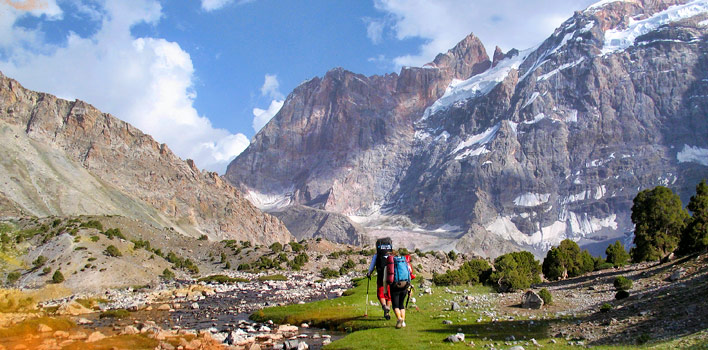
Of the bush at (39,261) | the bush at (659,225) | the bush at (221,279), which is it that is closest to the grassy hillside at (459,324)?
the bush at (659,225)

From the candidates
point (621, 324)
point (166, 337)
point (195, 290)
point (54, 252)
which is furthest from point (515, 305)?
point (54, 252)

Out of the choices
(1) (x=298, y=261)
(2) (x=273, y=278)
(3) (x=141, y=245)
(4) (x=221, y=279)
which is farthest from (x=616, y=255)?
(3) (x=141, y=245)

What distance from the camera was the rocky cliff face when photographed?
384 feet

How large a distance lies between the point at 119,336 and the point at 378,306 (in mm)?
14973

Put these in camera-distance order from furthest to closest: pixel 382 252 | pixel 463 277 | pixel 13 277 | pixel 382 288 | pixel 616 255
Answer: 1. pixel 616 255
2. pixel 13 277
3. pixel 463 277
4. pixel 382 288
5. pixel 382 252

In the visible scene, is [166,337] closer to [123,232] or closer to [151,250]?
[151,250]

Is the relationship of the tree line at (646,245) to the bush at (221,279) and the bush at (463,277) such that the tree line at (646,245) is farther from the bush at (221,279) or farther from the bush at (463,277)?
the bush at (221,279)

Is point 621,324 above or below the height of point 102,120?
below

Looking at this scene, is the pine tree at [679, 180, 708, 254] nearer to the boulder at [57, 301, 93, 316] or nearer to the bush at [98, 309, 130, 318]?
the bush at [98, 309, 130, 318]

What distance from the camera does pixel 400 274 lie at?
20516 millimetres

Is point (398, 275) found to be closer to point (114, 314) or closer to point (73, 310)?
point (114, 314)

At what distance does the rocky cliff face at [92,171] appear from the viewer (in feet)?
384

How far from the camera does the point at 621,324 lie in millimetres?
20781

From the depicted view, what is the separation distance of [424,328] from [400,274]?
13.5 ft
